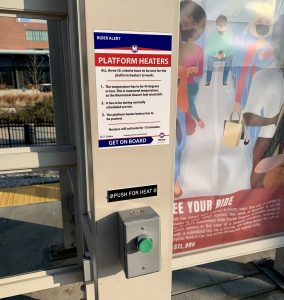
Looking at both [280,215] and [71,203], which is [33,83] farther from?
[280,215]

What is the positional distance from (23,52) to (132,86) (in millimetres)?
924

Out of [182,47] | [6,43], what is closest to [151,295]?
[182,47]

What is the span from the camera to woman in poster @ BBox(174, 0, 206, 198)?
182cm

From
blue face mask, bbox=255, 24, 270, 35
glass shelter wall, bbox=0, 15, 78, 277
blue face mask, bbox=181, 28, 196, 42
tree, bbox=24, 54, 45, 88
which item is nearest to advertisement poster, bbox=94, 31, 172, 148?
blue face mask, bbox=181, 28, 196, 42

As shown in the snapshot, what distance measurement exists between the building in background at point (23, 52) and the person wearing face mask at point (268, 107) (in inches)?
57.0

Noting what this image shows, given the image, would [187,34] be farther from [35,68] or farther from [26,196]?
[26,196]

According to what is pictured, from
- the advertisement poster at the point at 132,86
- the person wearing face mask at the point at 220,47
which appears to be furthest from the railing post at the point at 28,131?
the person wearing face mask at the point at 220,47

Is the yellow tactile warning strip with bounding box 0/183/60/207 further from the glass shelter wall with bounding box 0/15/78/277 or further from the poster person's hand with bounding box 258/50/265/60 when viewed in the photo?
the poster person's hand with bounding box 258/50/265/60

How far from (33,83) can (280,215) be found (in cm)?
225

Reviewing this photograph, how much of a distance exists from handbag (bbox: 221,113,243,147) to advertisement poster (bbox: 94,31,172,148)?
75cm

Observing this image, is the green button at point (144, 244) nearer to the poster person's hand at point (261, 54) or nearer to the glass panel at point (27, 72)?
the glass panel at point (27, 72)

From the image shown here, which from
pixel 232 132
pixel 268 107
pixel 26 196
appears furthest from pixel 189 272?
pixel 26 196

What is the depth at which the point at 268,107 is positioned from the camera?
7.13 feet

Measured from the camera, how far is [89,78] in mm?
1344
